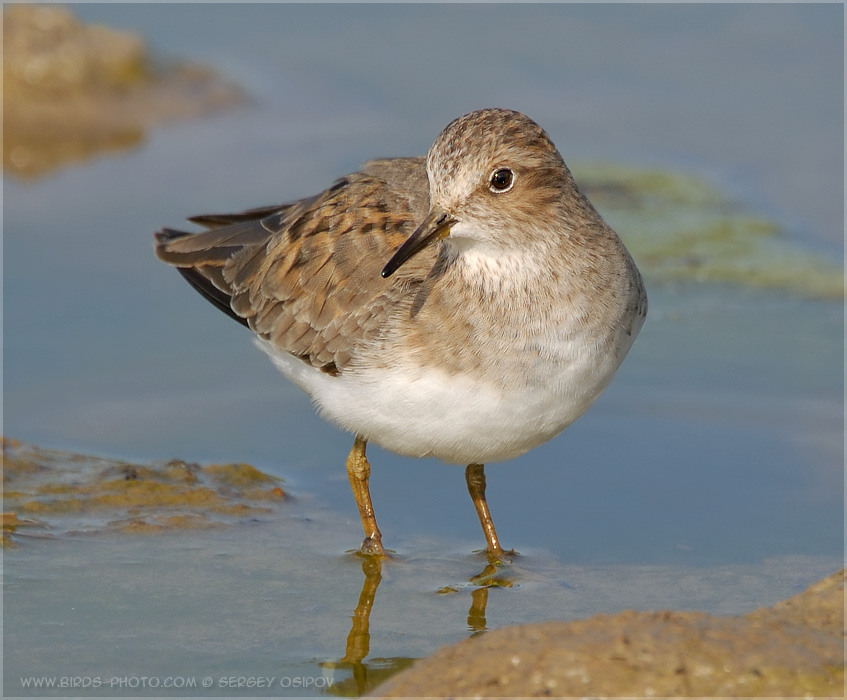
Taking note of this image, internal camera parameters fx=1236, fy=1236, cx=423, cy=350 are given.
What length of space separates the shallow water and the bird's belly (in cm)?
76

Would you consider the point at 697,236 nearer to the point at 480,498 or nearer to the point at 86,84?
the point at 480,498

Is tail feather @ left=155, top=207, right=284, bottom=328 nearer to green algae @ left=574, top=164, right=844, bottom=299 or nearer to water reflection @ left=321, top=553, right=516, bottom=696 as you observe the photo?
→ water reflection @ left=321, top=553, right=516, bottom=696

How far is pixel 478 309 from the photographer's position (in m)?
6.18

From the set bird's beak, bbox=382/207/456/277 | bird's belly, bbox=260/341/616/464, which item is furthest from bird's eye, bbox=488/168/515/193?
bird's belly, bbox=260/341/616/464

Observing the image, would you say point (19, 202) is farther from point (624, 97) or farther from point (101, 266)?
point (624, 97)

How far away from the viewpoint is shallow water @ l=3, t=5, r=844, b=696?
20.0ft

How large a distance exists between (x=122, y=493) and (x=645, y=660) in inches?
155

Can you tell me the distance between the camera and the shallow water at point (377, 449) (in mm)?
6109

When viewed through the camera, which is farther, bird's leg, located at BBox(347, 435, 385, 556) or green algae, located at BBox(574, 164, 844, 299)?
green algae, located at BBox(574, 164, 844, 299)

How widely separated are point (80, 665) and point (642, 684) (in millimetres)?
2618

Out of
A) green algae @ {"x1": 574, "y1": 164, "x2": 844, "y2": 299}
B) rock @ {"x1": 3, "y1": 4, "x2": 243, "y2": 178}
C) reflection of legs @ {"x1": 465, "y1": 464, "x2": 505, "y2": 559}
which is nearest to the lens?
reflection of legs @ {"x1": 465, "y1": 464, "x2": 505, "y2": 559}

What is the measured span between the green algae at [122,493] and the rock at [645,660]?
2761mm

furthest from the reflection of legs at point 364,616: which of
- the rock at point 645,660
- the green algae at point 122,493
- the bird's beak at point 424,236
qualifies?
the bird's beak at point 424,236

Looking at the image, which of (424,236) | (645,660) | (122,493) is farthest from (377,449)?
(645,660)
